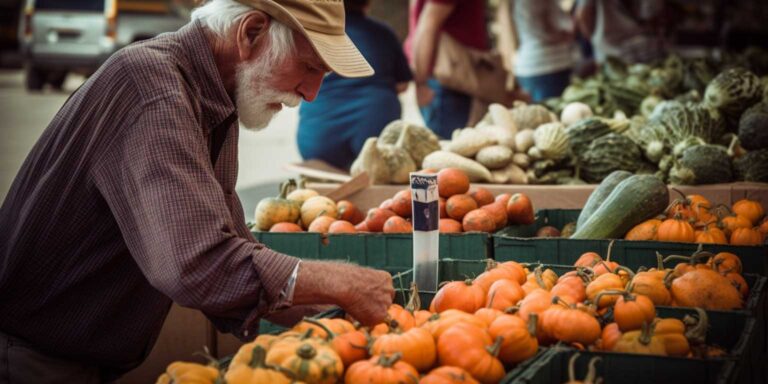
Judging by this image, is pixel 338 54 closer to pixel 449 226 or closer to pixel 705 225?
pixel 449 226

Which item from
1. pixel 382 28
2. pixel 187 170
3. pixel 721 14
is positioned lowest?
pixel 187 170

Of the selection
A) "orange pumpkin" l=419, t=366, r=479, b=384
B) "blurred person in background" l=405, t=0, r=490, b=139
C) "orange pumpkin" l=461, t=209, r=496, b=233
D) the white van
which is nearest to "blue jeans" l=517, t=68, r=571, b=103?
"blurred person in background" l=405, t=0, r=490, b=139

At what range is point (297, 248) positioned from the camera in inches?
159

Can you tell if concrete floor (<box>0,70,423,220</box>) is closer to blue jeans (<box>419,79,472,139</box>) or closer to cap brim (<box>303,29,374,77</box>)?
blue jeans (<box>419,79,472,139</box>)

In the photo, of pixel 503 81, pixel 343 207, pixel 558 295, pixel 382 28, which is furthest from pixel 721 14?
pixel 558 295

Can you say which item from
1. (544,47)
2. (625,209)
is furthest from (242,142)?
(625,209)

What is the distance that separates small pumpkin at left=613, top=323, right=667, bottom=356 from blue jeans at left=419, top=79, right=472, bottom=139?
5094mm

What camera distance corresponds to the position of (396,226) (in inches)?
156

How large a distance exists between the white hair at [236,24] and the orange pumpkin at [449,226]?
63.2 inches

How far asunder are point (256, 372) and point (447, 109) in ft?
18.4

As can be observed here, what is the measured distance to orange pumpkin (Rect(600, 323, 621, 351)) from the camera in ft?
7.97

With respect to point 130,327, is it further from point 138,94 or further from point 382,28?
point 382,28

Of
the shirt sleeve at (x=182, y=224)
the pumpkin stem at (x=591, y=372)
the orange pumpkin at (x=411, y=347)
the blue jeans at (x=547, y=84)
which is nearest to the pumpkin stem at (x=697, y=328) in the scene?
the pumpkin stem at (x=591, y=372)

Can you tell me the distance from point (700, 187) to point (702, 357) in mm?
2527
